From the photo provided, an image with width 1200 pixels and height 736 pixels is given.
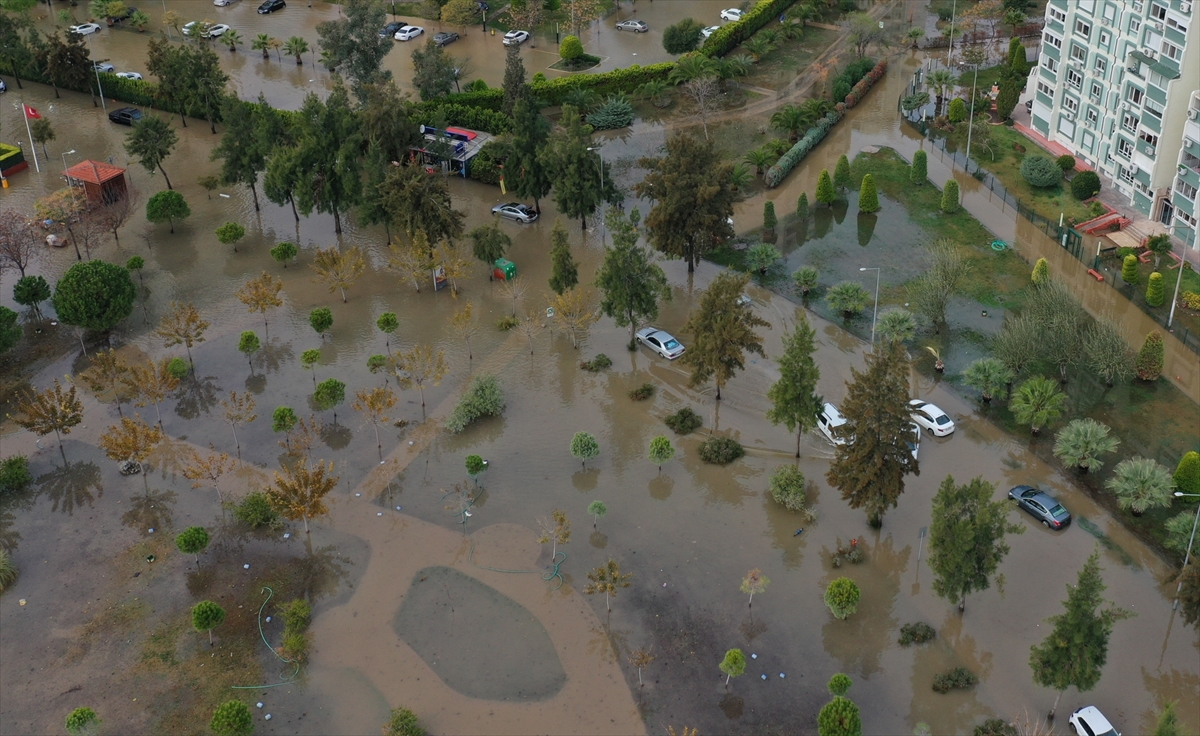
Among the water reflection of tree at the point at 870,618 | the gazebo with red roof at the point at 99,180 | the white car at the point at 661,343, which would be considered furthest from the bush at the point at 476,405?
the gazebo with red roof at the point at 99,180

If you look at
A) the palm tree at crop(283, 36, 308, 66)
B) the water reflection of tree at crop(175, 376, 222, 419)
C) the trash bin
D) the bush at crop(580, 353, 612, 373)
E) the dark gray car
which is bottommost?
the dark gray car

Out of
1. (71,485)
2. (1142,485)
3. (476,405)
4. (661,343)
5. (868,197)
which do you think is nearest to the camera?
(1142,485)

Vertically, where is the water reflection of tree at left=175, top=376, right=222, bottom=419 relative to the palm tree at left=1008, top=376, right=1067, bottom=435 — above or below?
below

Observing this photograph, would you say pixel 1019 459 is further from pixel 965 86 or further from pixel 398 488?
pixel 965 86

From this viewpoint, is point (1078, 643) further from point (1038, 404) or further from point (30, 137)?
point (30, 137)

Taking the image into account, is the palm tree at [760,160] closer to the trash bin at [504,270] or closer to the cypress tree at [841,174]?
the cypress tree at [841,174]

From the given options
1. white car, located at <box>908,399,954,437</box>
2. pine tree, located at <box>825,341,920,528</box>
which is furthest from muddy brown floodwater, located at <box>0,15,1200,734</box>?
pine tree, located at <box>825,341,920,528</box>

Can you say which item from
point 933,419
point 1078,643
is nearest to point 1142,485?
point 933,419

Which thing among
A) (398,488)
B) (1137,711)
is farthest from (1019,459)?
(398,488)

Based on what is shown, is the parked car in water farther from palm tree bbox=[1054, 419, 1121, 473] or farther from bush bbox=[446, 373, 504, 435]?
palm tree bbox=[1054, 419, 1121, 473]
